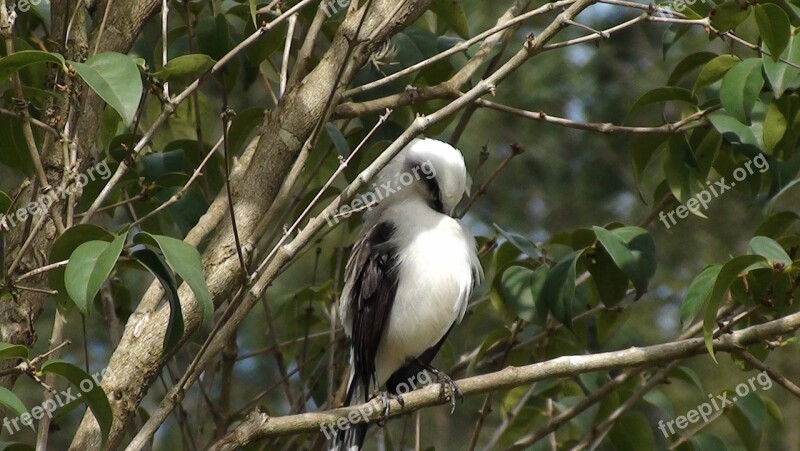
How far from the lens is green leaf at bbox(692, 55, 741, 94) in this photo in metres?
2.64

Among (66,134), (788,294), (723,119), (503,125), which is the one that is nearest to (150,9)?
(66,134)

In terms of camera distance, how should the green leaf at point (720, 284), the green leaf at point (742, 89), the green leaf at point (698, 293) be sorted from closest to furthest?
1. the green leaf at point (720, 284)
2. the green leaf at point (698, 293)
3. the green leaf at point (742, 89)

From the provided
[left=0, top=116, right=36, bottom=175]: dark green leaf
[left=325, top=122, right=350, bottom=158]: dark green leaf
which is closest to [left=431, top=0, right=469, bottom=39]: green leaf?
[left=325, top=122, right=350, bottom=158]: dark green leaf

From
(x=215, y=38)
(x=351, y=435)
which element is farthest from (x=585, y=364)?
(x=215, y=38)

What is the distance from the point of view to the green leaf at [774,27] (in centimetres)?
236

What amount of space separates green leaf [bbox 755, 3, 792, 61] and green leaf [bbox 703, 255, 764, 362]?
1.75ft

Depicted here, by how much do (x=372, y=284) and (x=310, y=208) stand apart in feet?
3.38

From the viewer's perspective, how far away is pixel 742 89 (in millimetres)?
2473

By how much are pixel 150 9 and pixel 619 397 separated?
1628 millimetres

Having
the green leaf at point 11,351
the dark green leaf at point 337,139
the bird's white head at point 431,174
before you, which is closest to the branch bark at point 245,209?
the dark green leaf at point 337,139

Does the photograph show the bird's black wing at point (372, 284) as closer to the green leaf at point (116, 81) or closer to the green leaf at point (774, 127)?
the green leaf at point (774, 127)

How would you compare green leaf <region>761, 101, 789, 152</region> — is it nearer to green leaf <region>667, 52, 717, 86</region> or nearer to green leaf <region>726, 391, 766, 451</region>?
green leaf <region>667, 52, 717, 86</region>

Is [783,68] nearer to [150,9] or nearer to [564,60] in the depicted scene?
[150,9]

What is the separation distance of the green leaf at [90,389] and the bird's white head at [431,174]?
4.79ft
